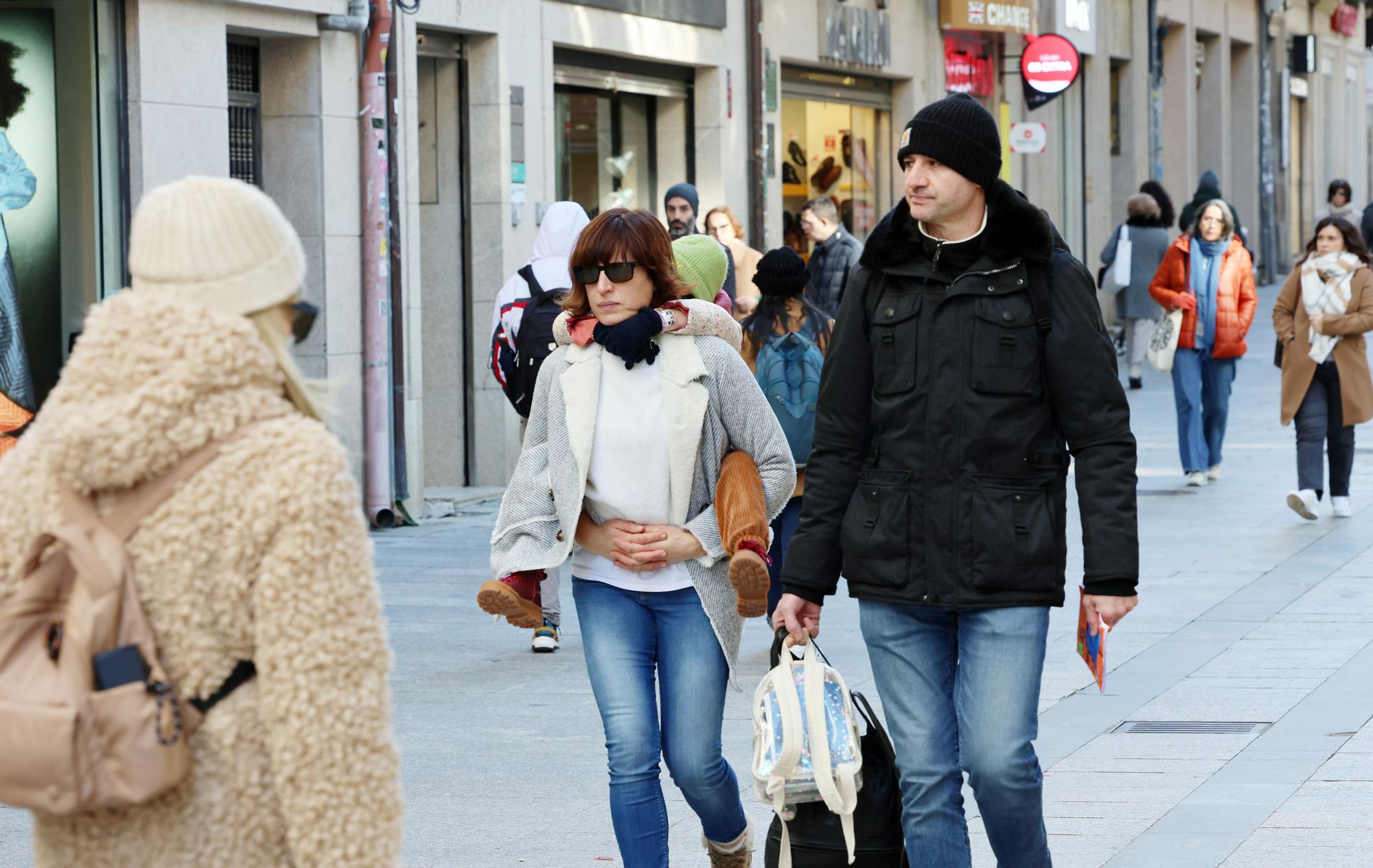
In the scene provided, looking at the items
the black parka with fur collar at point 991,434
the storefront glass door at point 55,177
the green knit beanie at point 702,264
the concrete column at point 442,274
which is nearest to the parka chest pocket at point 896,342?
the black parka with fur collar at point 991,434

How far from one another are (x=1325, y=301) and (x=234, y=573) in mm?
10474

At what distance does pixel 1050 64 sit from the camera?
81.7ft

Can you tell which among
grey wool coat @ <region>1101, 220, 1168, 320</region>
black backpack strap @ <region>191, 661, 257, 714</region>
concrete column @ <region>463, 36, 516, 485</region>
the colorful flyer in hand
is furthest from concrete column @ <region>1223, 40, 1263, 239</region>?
black backpack strap @ <region>191, 661, 257, 714</region>

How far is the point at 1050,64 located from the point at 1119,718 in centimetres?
1847

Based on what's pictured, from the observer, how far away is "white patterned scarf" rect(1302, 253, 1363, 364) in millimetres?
12188

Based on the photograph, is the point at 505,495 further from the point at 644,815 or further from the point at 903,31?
the point at 903,31

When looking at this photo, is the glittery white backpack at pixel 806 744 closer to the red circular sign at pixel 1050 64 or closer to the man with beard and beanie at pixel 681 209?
the man with beard and beanie at pixel 681 209

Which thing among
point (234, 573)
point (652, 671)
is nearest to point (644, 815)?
point (652, 671)

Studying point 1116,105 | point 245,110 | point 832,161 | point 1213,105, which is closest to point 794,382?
point 245,110

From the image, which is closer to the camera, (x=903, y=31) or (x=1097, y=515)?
(x=1097, y=515)

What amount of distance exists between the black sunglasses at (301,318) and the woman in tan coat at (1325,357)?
33.0 feet

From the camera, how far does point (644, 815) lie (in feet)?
15.5

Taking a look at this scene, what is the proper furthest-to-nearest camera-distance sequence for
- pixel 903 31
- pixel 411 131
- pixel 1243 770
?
pixel 903 31, pixel 411 131, pixel 1243 770

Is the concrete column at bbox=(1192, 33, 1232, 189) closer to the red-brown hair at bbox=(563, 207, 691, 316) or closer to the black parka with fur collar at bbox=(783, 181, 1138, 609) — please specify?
the red-brown hair at bbox=(563, 207, 691, 316)
